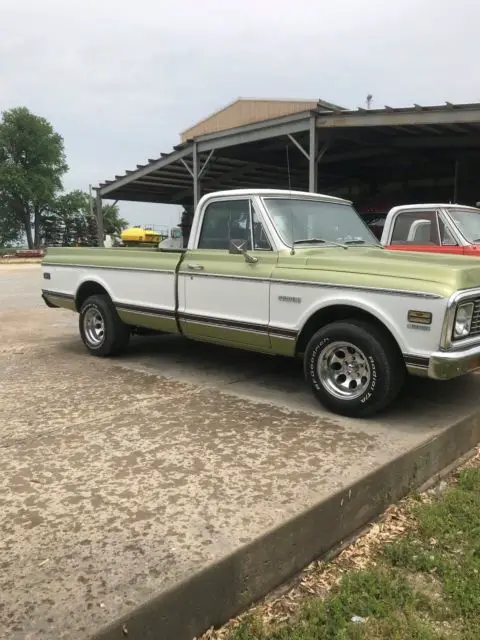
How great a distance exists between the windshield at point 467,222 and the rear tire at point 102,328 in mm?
4636

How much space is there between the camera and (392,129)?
14.0 metres

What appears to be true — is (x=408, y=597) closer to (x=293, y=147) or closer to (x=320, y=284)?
(x=320, y=284)

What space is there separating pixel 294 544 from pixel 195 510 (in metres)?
0.50

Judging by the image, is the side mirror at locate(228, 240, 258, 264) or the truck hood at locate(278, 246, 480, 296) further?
the side mirror at locate(228, 240, 258, 264)

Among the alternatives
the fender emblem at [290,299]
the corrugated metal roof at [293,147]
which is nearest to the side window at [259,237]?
the fender emblem at [290,299]

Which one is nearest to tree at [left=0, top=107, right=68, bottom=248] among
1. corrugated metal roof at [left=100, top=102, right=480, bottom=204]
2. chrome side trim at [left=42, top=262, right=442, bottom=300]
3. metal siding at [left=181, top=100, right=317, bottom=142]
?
metal siding at [left=181, top=100, right=317, bottom=142]

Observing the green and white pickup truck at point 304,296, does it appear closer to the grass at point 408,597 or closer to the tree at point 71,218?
the grass at point 408,597

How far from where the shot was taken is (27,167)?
61.0 meters

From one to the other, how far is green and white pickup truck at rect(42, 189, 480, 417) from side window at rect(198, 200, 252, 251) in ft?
0.04

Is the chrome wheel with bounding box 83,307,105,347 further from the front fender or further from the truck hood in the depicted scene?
the front fender

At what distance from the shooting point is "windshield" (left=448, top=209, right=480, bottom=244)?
7.60 meters

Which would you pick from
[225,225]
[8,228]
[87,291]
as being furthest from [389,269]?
[8,228]

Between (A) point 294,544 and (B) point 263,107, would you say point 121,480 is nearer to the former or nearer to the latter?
(A) point 294,544

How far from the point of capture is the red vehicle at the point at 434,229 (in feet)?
24.5
